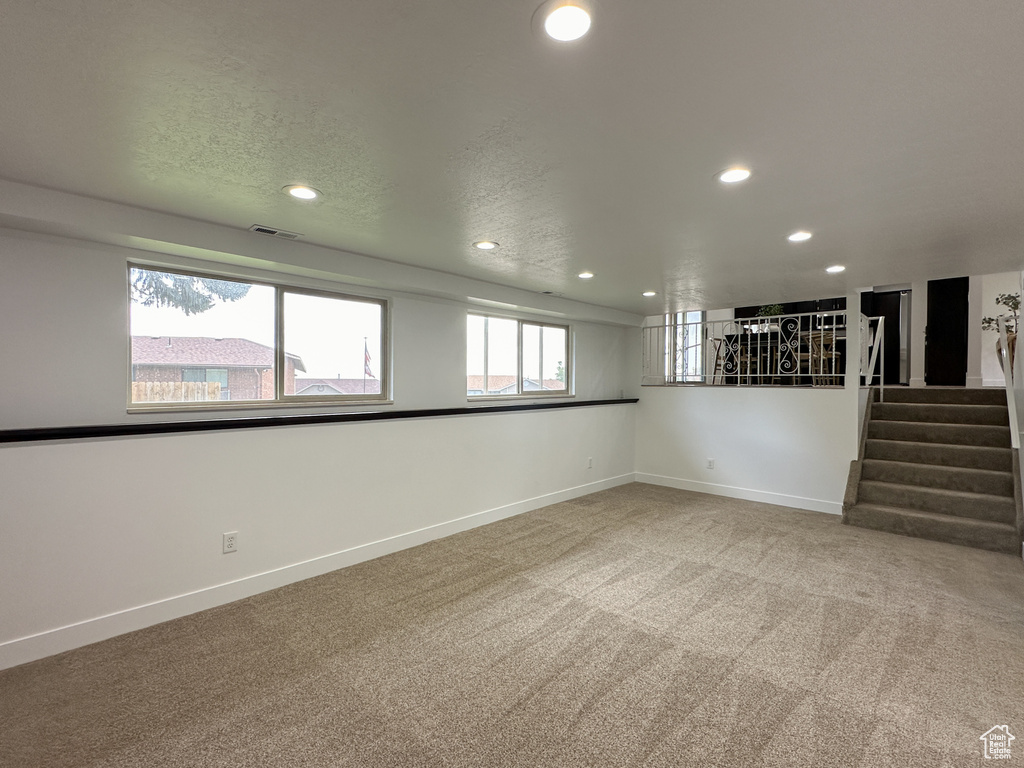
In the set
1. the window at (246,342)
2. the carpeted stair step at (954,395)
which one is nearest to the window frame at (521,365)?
the window at (246,342)

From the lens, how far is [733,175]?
2.09m

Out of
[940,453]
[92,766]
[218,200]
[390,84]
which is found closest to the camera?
[390,84]

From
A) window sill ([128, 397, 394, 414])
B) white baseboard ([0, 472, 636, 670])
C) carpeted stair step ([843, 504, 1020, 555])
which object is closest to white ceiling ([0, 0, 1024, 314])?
window sill ([128, 397, 394, 414])

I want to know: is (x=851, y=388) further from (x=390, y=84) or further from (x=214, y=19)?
(x=214, y=19)

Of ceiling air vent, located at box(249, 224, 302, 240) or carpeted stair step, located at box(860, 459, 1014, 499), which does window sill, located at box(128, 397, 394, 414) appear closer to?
ceiling air vent, located at box(249, 224, 302, 240)

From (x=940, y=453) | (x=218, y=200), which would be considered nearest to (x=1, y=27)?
(x=218, y=200)

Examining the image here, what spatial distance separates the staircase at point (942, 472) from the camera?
420 cm

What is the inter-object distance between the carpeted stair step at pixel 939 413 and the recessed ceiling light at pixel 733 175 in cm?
485

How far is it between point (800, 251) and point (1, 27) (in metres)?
3.79

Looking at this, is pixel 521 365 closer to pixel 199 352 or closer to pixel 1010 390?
pixel 199 352

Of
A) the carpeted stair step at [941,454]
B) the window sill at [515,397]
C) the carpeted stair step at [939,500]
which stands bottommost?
the carpeted stair step at [939,500]

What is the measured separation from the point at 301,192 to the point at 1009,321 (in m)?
6.45

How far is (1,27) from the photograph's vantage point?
121 centimetres

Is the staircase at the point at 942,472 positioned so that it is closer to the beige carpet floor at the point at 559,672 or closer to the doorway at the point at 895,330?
the beige carpet floor at the point at 559,672
